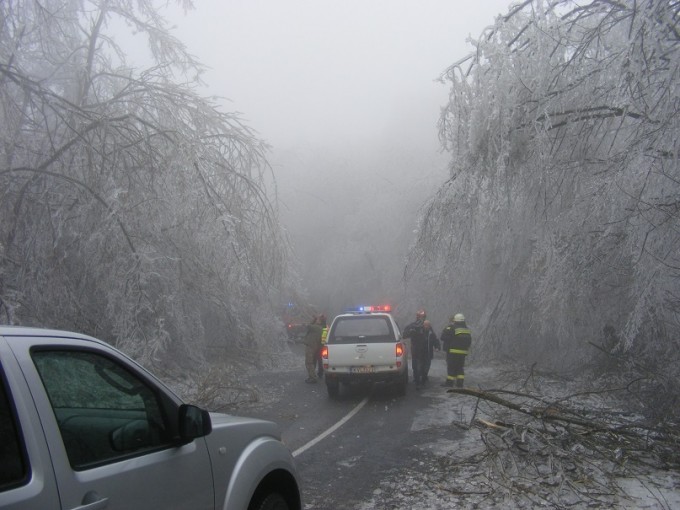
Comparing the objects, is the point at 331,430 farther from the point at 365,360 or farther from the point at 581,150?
the point at 581,150

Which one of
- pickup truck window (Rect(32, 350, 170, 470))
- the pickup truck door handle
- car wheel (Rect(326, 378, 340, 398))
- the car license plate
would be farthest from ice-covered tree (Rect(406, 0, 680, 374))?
the pickup truck door handle

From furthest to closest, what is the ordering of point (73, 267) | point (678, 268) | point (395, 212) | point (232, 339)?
1. point (395, 212)
2. point (232, 339)
3. point (73, 267)
4. point (678, 268)

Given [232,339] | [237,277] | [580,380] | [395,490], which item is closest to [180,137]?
[237,277]

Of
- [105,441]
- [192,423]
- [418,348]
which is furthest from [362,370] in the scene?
[105,441]

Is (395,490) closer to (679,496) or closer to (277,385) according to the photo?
(679,496)

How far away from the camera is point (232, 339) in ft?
48.2

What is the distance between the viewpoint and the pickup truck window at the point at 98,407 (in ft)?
7.56

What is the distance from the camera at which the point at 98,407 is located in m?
2.71

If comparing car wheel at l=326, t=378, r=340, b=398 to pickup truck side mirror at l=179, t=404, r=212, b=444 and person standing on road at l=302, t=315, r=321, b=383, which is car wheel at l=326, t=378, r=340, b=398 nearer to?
person standing on road at l=302, t=315, r=321, b=383

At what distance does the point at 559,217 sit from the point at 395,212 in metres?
20.0

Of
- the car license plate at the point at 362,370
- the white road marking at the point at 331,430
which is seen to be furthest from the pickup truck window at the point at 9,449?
the car license plate at the point at 362,370

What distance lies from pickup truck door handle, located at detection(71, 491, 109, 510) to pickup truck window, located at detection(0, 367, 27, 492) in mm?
252

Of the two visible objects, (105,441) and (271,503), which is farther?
(271,503)

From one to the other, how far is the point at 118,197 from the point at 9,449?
7152mm
